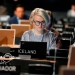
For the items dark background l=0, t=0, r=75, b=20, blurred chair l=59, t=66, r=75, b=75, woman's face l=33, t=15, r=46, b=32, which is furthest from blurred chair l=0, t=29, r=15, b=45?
dark background l=0, t=0, r=75, b=20

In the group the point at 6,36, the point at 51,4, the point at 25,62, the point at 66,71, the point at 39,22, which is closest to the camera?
the point at 66,71

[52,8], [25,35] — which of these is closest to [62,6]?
[52,8]

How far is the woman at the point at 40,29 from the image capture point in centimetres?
709

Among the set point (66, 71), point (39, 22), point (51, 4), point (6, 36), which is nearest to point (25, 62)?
point (39, 22)

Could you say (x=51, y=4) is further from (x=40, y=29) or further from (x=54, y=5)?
(x=40, y=29)

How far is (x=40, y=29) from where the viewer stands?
23.5 feet

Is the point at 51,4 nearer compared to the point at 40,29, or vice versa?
the point at 40,29

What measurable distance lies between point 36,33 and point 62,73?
11.5 feet

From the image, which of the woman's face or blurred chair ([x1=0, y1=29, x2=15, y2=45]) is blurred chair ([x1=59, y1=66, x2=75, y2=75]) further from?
blurred chair ([x1=0, y1=29, x2=15, y2=45])

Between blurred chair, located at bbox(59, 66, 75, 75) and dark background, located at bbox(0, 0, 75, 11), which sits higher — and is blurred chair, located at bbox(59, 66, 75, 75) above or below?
below

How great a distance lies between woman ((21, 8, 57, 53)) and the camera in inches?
279

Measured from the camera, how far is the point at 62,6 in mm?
33750

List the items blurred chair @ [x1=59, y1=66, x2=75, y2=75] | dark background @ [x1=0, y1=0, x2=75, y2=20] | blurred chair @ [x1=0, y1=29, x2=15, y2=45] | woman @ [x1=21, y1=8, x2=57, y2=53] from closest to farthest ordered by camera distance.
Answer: blurred chair @ [x1=59, y1=66, x2=75, y2=75] < woman @ [x1=21, y1=8, x2=57, y2=53] < blurred chair @ [x1=0, y1=29, x2=15, y2=45] < dark background @ [x1=0, y1=0, x2=75, y2=20]

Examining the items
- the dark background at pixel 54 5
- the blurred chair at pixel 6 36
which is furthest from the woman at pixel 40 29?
the dark background at pixel 54 5
